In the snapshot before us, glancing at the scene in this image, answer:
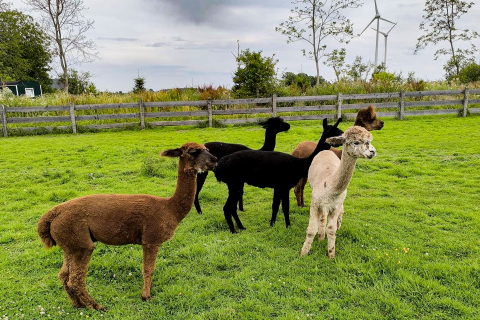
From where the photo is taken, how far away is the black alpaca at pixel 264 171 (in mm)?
5191

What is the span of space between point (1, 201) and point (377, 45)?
35.9 meters

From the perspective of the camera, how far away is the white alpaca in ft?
12.2

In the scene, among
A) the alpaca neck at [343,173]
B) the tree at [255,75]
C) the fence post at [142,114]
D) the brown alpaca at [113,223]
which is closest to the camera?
the brown alpaca at [113,223]

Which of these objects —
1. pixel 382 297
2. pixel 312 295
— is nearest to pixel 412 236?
pixel 382 297

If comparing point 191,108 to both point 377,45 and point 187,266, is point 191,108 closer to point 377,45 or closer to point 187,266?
point 187,266

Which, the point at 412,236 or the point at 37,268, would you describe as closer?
the point at 37,268

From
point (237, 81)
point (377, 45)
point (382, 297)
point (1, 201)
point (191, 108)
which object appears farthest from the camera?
point (377, 45)

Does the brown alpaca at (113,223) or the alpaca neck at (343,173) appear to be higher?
the alpaca neck at (343,173)

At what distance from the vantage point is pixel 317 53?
26.2m

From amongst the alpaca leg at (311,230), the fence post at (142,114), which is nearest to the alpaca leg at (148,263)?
the alpaca leg at (311,230)

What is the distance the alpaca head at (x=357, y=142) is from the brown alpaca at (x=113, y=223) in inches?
62.2

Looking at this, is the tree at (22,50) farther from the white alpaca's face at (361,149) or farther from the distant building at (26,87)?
the white alpaca's face at (361,149)

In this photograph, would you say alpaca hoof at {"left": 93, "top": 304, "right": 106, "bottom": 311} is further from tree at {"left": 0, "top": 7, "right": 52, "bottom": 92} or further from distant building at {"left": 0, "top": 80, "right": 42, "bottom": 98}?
distant building at {"left": 0, "top": 80, "right": 42, "bottom": 98}

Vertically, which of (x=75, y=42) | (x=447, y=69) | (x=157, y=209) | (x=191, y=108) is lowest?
(x=157, y=209)
